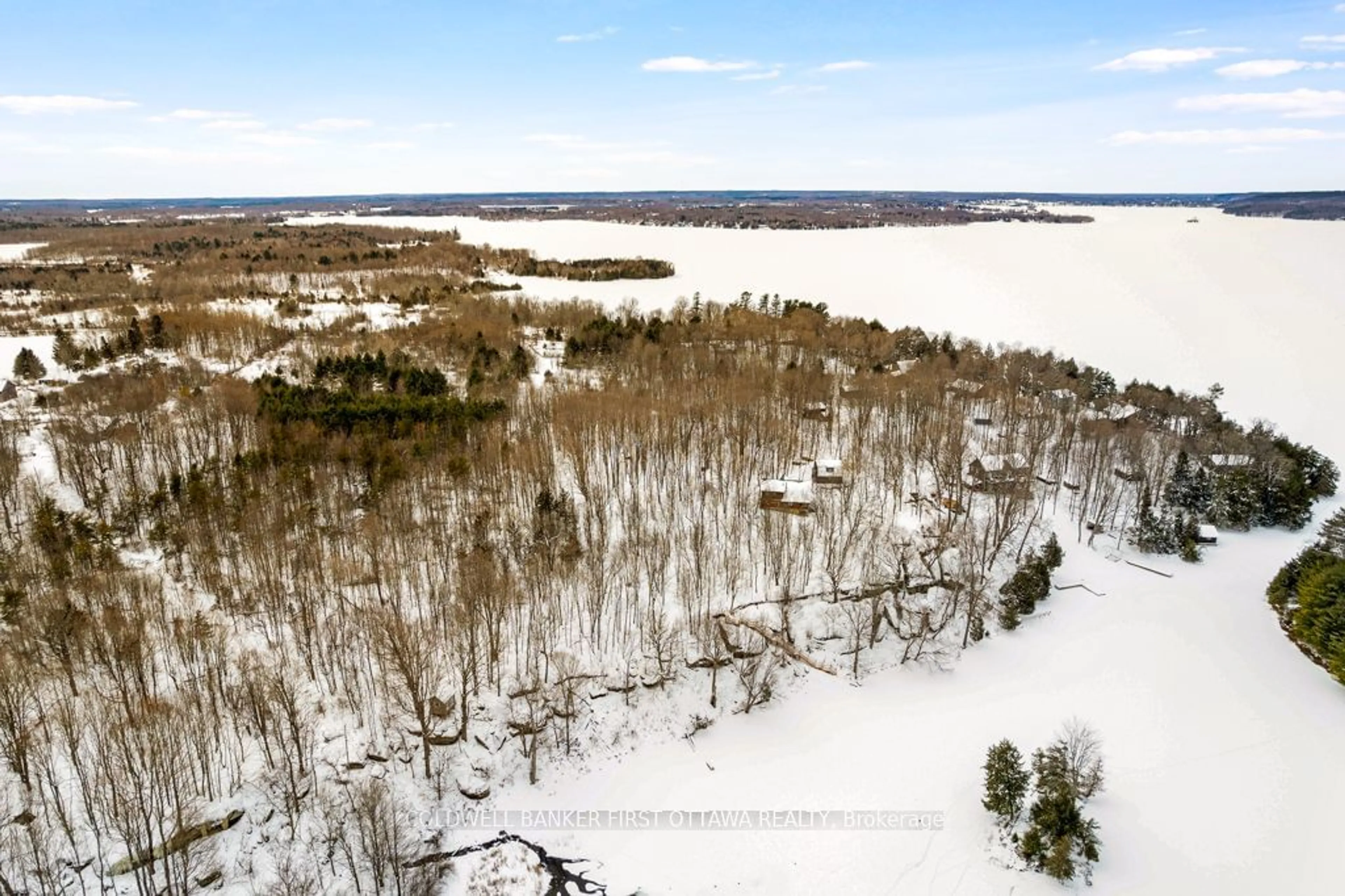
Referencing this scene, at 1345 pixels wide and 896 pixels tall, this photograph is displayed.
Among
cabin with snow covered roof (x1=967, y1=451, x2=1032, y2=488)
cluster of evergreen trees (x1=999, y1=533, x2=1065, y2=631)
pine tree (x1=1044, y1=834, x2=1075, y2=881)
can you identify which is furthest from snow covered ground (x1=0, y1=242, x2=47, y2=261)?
pine tree (x1=1044, y1=834, x2=1075, y2=881)

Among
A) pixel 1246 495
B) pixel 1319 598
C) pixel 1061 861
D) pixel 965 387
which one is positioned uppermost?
pixel 965 387

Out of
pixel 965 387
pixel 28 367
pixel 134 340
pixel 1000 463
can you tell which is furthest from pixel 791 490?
pixel 134 340

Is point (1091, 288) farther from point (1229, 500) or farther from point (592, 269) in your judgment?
point (1229, 500)

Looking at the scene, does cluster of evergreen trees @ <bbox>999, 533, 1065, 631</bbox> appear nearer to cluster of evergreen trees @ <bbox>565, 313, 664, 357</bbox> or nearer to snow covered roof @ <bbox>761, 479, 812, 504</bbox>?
snow covered roof @ <bbox>761, 479, 812, 504</bbox>

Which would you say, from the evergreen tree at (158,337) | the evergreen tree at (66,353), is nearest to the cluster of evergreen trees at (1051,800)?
the evergreen tree at (66,353)

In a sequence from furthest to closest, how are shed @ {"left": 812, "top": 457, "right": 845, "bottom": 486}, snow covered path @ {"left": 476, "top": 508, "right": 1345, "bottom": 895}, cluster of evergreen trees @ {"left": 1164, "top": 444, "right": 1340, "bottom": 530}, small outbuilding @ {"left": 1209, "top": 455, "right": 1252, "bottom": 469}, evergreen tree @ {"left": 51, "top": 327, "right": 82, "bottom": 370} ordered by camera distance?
evergreen tree @ {"left": 51, "top": 327, "right": 82, "bottom": 370}, small outbuilding @ {"left": 1209, "top": 455, "right": 1252, "bottom": 469}, cluster of evergreen trees @ {"left": 1164, "top": 444, "right": 1340, "bottom": 530}, shed @ {"left": 812, "top": 457, "right": 845, "bottom": 486}, snow covered path @ {"left": 476, "top": 508, "right": 1345, "bottom": 895}

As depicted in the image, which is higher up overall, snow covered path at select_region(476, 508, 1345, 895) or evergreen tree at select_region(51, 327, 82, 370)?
evergreen tree at select_region(51, 327, 82, 370)

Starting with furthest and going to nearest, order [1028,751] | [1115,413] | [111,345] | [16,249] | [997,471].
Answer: [16,249], [111,345], [1115,413], [997,471], [1028,751]

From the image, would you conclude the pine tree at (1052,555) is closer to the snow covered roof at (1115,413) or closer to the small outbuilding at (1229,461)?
the snow covered roof at (1115,413)
